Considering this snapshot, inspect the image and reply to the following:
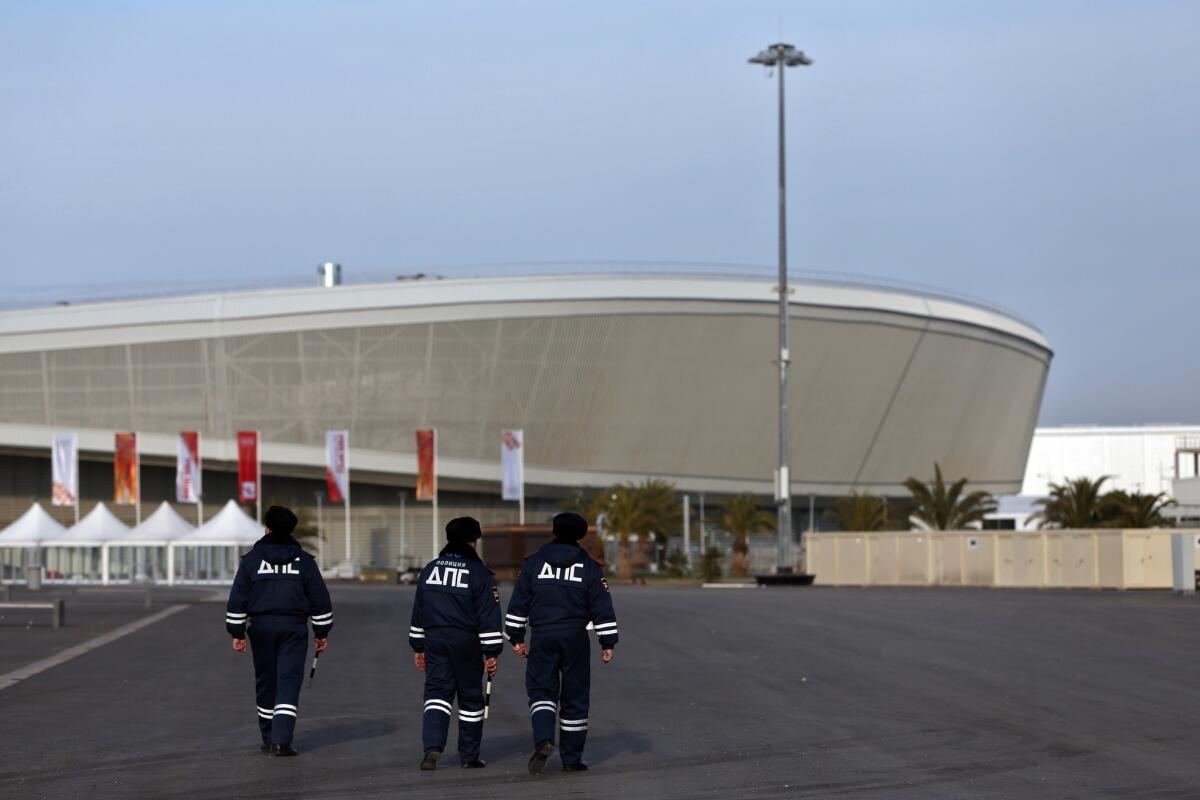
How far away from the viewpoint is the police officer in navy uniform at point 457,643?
38.0 ft

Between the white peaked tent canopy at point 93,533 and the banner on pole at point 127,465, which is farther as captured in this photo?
the banner on pole at point 127,465

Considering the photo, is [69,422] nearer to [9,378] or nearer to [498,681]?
[9,378]

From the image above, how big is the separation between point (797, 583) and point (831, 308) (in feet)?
129

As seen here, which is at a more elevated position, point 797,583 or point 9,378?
point 9,378

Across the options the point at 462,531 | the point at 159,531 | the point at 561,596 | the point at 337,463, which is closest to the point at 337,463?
the point at 337,463

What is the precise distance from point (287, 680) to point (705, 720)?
3.92 m

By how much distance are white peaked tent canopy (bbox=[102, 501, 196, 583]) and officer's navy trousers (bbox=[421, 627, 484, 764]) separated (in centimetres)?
5185

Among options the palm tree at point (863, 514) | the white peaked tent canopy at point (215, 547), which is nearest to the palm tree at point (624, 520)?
the palm tree at point (863, 514)

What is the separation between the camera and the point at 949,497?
240 feet

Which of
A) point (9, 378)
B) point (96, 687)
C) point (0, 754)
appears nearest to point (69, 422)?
point (9, 378)

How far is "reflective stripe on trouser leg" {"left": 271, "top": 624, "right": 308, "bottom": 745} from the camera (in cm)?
1226

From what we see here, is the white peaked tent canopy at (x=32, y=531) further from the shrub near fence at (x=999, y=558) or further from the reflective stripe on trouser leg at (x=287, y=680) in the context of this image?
the reflective stripe on trouser leg at (x=287, y=680)

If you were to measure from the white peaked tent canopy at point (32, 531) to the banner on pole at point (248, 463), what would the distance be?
32.5 feet

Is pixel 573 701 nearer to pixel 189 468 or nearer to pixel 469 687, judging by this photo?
pixel 469 687
